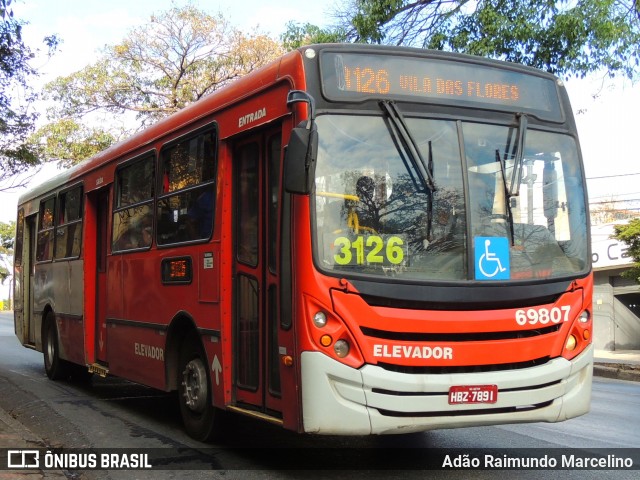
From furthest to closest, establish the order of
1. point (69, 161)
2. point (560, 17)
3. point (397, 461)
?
1. point (69, 161)
2. point (560, 17)
3. point (397, 461)

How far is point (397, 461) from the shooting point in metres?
6.39

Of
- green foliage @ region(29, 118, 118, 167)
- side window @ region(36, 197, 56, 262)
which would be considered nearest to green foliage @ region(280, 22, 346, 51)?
side window @ region(36, 197, 56, 262)

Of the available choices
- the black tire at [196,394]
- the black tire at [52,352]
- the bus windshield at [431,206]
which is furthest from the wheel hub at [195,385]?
the black tire at [52,352]

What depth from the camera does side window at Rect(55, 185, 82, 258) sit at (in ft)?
35.2

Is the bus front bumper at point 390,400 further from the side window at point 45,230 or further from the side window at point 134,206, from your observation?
the side window at point 45,230

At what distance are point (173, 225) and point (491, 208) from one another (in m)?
3.32

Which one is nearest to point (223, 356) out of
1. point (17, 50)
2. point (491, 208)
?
point (491, 208)

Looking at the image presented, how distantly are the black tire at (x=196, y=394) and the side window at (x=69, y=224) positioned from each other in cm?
395

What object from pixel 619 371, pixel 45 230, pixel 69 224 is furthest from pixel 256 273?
pixel 619 371

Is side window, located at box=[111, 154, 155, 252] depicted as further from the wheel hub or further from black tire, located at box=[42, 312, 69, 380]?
black tire, located at box=[42, 312, 69, 380]

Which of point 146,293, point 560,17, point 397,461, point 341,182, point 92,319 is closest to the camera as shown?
point 341,182

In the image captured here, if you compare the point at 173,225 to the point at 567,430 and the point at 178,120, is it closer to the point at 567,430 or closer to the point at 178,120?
the point at 178,120

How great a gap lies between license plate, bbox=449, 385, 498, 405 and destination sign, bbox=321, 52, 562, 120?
210cm

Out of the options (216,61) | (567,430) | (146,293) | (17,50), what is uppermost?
(216,61)
